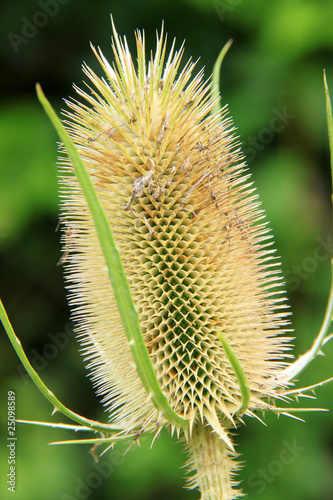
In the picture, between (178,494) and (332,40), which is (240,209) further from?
(178,494)

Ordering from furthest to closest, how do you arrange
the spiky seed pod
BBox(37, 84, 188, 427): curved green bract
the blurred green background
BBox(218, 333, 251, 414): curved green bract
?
the blurred green background
the spiky seed pod
BBox(218, 333, 251, 414): curved green bract
BBox(37, 84, 188, 427): curved green bract

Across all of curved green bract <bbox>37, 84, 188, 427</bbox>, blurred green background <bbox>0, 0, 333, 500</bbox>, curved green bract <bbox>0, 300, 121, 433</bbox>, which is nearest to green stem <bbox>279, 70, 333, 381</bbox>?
curved green bract <bbox>37, 84, 188, 427</bbox>

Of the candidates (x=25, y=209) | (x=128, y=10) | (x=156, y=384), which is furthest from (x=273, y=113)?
(x=156, y=384)

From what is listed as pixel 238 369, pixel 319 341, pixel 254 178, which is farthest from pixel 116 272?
pixel 254 178

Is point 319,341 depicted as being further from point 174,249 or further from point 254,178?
point 254,178

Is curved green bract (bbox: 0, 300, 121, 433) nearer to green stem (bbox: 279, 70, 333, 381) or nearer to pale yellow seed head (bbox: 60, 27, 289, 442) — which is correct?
pale yellow seed head (bbox: 60, 27, 289, 442)

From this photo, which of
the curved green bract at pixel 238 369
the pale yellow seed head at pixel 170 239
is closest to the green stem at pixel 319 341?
the pale yellow seed head at pixel 170 239

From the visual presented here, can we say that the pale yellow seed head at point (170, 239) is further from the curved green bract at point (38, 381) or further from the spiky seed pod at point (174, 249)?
the curved green bract at point (38, 381)
